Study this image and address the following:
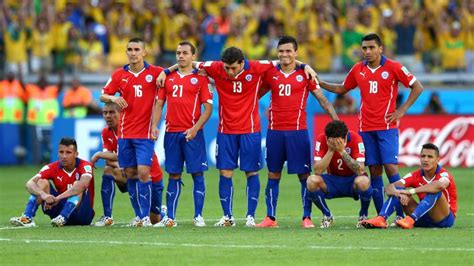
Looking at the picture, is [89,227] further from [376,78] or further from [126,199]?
[126,199]

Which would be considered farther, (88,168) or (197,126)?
(88,168)

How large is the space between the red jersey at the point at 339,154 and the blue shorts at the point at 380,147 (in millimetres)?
603

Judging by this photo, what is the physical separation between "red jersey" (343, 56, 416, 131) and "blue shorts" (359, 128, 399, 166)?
0.08 meters

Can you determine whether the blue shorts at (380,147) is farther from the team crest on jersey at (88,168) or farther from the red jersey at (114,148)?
the team crest on jersey at (88,168)

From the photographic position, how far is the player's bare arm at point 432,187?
1477cm

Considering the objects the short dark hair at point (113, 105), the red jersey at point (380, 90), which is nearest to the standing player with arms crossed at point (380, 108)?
the red jersey at point (380, 90)

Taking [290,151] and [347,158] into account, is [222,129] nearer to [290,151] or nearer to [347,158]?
[290,151]

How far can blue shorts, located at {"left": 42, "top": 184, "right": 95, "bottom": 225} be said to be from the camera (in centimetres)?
→ 1608

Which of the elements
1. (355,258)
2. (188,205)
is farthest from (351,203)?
(355,258)

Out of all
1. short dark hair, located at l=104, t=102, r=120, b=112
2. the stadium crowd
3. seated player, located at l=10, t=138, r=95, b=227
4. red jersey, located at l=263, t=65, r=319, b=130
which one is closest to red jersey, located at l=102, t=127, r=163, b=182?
short dark hair, located at l=104, t=102, r=120, b=112

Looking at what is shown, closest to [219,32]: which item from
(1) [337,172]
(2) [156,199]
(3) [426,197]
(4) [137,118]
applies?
(2) [156,199]

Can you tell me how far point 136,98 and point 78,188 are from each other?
52.7 inches

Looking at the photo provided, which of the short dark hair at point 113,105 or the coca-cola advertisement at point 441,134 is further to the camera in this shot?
the coca-cola advertisement at point 441,134

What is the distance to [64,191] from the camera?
1614cm
